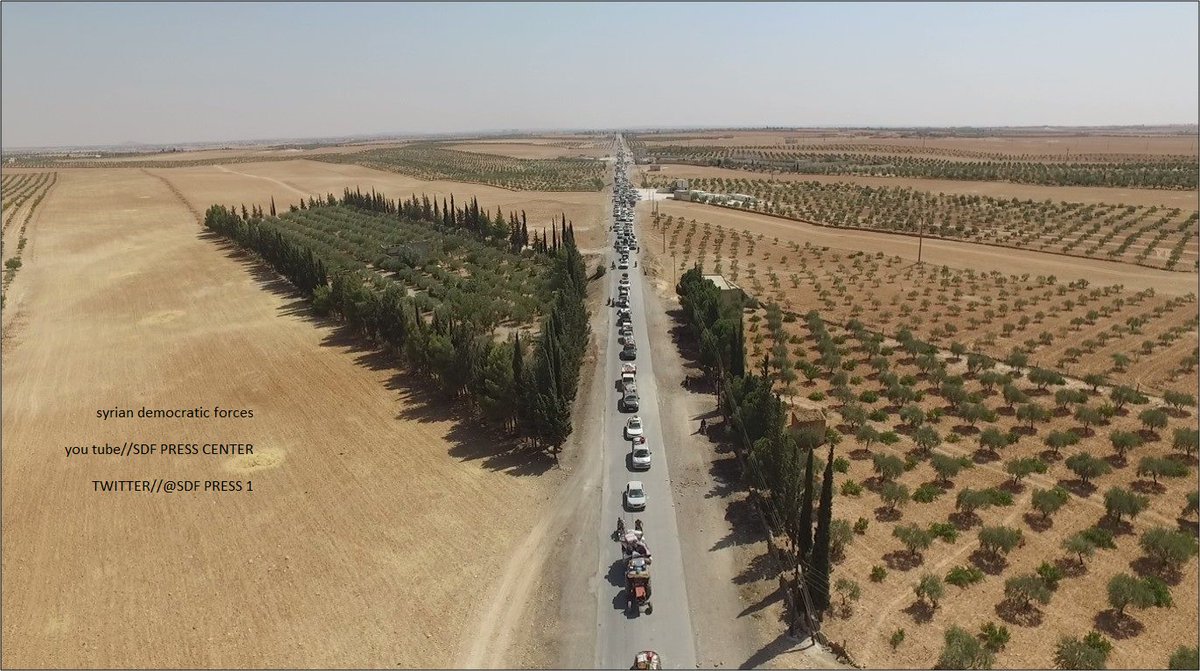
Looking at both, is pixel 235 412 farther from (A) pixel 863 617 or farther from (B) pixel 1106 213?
(B) pixel 1106 213

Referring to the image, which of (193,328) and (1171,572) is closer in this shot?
(1171,572)

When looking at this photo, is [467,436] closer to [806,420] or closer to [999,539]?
[806,420]

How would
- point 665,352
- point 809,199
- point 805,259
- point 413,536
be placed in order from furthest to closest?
point 809,199, point 805,259, point 665,352, point 413,536

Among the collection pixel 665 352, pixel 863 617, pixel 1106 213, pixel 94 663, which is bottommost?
pixel 94 663

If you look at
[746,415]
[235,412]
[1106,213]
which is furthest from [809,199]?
[235,412]

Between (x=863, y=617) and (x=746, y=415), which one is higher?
(x=746, y=415)
